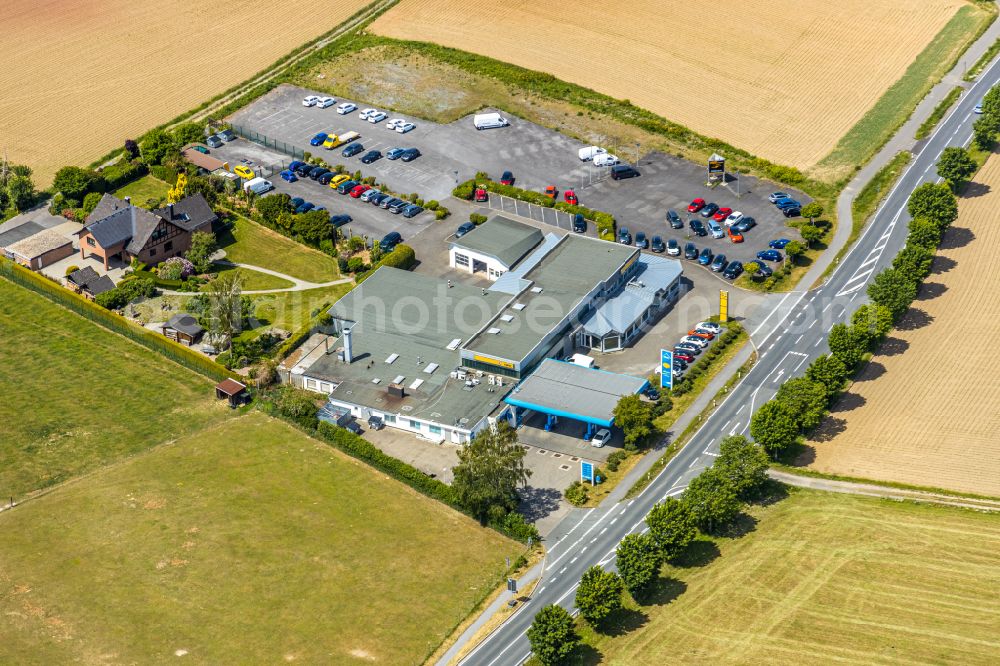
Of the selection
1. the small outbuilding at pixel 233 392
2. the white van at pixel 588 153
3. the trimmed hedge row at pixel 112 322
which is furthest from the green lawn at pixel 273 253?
the white van at pixel 588 153

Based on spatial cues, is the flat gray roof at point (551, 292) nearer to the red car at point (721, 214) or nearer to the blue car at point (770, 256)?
the blue car at point (770, 256)

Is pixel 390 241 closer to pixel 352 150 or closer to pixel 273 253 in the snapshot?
pixel 273 253

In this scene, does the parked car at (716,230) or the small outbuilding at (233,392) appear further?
the parked car at (716,230)

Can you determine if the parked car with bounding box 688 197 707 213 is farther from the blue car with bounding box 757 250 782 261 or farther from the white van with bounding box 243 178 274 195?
the white van with bounding box 243 178 274 195

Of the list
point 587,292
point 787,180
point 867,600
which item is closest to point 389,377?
point 587,292

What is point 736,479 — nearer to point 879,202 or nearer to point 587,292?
point 587,292

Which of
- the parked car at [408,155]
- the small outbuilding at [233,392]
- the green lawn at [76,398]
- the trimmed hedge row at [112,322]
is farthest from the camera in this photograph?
the parked car at [408,155]

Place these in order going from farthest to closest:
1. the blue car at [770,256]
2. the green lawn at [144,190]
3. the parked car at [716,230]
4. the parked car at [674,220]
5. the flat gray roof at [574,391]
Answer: the green lawn at [144,190] < the parked car at [674,220] < the parked car at [716,230] < the blue car at [770,256] < the flat gray roof at [574,391]

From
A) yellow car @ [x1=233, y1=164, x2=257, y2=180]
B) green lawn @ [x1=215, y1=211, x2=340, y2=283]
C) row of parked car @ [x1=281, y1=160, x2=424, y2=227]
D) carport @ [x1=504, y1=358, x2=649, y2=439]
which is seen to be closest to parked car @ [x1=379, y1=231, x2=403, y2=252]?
green lawn @ [x1=215, y1=211, x2=340, y2=283]

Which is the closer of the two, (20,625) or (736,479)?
(20,625)
